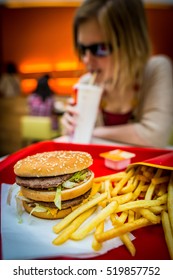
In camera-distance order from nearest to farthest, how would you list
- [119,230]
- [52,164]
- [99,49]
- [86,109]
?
[119,230] → [52,164] → [86,109] → [99,49]

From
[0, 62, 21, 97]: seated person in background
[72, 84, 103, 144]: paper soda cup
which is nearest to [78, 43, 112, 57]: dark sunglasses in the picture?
[72, 84, 103, 144]: paper soda cup

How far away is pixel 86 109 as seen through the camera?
56.6 inches

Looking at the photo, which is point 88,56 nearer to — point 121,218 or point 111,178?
point 111,178

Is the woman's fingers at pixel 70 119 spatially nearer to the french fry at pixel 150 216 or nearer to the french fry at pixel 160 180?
the french fry at pixel 160 180

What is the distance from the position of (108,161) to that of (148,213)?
0.28 m

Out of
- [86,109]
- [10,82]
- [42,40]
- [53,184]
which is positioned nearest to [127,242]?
[53,184]

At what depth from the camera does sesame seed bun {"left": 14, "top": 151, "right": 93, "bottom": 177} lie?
0.88 meters

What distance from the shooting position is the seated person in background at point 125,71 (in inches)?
67.6

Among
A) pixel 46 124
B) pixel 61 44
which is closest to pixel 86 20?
pixel 46 124

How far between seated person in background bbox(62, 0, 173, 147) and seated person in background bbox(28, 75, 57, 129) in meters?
0.63

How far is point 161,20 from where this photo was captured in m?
3.08

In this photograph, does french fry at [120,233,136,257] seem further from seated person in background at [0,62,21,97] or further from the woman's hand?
seated person in background at [0,62,21,97]

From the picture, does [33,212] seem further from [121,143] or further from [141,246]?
[121,143]

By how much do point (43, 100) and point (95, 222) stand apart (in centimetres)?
185
